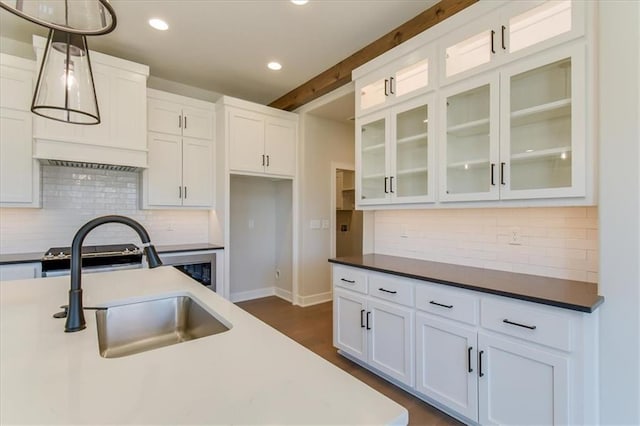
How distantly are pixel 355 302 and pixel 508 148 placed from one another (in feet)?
5.35

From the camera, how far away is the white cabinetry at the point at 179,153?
353 cm

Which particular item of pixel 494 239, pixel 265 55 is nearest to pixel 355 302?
pixel 494 239

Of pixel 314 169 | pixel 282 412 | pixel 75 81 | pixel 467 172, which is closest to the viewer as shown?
pixel 282 412

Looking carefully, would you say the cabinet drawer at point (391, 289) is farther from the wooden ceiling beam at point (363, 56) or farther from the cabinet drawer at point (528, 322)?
the wooden ceiling beam at point (363, 56)

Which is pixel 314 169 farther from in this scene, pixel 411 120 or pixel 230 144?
pixel 411 120

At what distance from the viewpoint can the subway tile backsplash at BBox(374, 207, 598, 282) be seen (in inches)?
76.2

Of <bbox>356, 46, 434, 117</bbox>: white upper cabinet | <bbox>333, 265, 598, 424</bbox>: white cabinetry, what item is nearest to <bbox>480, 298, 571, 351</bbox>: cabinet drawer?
<bbox>333, 265, 598, 424</bbox>: white cabinetry

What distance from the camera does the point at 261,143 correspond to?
4094 mm

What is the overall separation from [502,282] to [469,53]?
161 centimetres

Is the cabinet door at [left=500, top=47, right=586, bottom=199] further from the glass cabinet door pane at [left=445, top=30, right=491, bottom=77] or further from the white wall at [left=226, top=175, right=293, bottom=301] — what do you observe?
the white wall at [left=226, top=175, right=293, bottom=301]

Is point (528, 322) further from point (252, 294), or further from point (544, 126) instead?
point (252, 294)

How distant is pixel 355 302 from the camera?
2.68m

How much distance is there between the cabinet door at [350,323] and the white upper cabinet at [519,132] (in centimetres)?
113

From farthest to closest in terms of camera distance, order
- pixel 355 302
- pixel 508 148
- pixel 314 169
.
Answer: pixel 314 169 → pixel 355 302 → pixel 508 148
